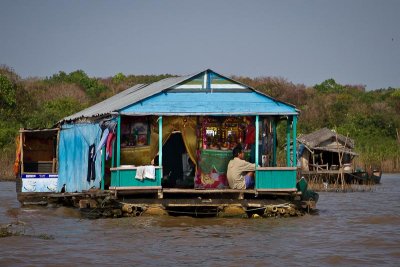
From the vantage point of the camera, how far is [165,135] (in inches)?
687

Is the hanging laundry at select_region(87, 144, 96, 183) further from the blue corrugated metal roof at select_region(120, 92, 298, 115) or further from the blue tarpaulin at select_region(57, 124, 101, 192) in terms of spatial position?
the blue corrugated metal roof at select_region(120, 92, 298, 115)

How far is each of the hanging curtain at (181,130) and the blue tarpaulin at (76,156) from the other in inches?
48.6

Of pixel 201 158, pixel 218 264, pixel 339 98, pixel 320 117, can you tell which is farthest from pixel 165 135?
pixel 339 98

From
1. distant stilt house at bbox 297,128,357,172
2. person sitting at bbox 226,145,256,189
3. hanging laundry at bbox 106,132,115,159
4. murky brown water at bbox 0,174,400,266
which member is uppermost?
distant stilt house at bbox 297,128,357,172

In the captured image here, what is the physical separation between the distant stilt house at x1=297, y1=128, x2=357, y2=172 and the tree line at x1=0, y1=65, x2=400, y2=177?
8.76 ft

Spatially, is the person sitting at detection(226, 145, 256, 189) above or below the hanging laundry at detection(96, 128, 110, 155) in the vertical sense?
below

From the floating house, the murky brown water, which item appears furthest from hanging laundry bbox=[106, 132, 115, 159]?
the murky brown water

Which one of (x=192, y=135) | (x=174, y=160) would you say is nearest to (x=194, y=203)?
(x=192, y=135)

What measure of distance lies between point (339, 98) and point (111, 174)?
34982 millimetres

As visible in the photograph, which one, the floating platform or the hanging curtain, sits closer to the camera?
the floating platform

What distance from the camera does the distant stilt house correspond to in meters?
31.7

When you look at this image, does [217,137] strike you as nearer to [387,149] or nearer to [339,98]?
[387,149]

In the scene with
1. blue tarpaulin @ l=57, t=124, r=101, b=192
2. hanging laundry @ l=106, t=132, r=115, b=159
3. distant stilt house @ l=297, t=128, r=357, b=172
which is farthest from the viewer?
distant stilt house @ l=297, t=128, r=357, b=172

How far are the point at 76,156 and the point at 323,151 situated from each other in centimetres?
1472
